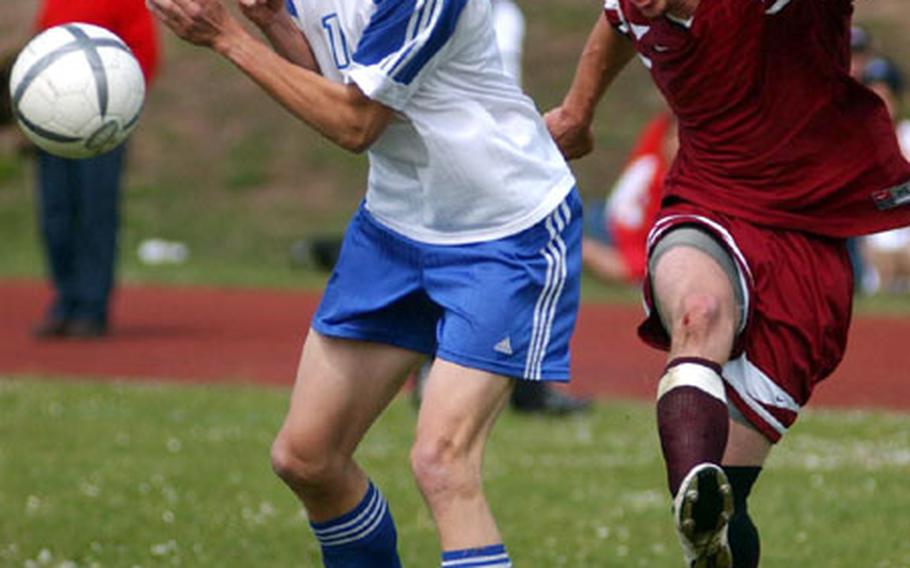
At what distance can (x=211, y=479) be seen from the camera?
8.92 metres

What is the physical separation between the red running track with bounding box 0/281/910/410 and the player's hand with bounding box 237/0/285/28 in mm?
6621

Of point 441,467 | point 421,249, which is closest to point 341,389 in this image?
point 421,249

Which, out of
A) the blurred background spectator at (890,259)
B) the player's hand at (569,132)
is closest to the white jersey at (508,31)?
the player's hand at (569,132)

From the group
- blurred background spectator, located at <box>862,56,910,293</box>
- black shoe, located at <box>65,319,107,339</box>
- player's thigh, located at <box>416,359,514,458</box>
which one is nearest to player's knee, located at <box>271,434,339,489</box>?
player's thigh, located at <box>416,359,514,458</box>

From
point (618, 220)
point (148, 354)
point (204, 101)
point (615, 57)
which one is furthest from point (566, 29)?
point (615, 57)

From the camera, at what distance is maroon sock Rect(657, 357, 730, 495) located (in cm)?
524

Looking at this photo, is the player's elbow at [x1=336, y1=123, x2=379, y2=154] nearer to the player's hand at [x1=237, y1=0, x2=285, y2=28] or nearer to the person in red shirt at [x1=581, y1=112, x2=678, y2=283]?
the player's hand at [x1=237, y1=0, x2=285, y2=28]

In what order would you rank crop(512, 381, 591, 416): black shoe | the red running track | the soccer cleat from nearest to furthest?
the soccer cleat → crop(512, 381, 591, 416): black shoe → the red running track

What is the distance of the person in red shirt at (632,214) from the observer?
1495 centimetres

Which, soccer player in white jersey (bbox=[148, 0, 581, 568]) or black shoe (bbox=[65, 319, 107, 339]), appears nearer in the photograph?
soccer player in white jersey (bbox=[148, 0, 581, 568])

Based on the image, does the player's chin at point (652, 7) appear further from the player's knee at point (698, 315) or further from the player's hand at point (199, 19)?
the player's hand at point (199, 19)

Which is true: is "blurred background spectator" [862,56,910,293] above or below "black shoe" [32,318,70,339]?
below

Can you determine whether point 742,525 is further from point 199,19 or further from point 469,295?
point 199,19

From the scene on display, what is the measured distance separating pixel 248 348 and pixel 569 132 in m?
8.17
